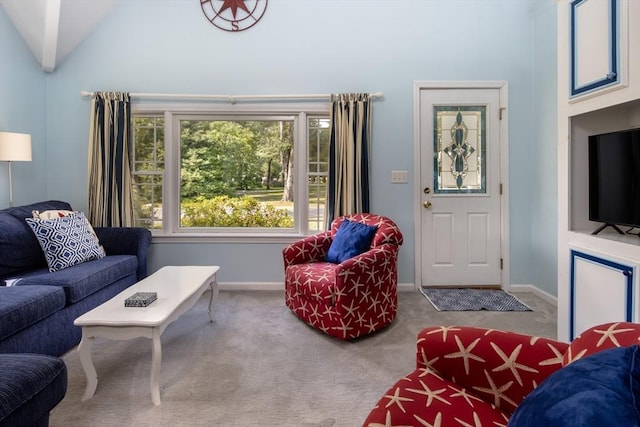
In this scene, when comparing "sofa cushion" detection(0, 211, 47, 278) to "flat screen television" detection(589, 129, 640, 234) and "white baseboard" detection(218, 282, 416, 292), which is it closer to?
"white baseboard" detection(218, 282, 416, 292)

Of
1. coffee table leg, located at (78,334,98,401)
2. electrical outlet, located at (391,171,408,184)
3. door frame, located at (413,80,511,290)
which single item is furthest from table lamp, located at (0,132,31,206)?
door frame, located at (413,80,511,290)

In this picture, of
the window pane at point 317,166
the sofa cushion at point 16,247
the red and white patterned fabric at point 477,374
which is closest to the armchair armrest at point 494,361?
the red and white patterned fabric at point 477,374

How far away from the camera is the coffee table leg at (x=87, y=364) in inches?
74.7

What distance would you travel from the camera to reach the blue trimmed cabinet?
1900 millimetres

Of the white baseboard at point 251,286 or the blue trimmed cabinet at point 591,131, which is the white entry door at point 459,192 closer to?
the white baseboard at point 251,286

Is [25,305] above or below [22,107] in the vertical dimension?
below

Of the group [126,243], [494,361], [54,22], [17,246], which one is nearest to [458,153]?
[494,361]

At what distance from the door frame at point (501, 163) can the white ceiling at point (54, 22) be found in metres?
3.19

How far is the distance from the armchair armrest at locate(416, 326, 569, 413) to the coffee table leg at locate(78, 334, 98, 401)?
1.63 m

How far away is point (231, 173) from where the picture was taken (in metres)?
3.97

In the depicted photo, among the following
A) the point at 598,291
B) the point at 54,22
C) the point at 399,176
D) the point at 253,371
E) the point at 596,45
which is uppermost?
the point at 54,22

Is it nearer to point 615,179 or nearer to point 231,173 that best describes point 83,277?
point 231,173

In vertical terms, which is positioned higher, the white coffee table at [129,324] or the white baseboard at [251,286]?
the white coffee table at [129,324]

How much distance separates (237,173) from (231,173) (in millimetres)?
63
